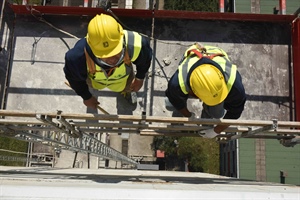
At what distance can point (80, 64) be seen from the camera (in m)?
5.20

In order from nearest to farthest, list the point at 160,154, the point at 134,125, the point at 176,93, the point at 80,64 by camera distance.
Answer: the point at 80,64
the point at 134,125
the point at 176,93
the point at 160,154

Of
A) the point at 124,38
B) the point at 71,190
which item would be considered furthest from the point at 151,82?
the point at 71,190

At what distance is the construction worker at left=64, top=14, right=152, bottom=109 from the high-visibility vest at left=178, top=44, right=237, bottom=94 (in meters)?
0.75

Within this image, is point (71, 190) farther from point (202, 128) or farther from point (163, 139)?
point (163, 139)

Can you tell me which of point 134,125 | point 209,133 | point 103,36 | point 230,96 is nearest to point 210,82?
point 230,96

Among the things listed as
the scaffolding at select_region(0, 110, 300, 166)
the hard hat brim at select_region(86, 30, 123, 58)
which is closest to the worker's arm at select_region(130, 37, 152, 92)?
the hard hat brim at select_region(86, 30, 123, 58)

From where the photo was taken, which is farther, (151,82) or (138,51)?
(151,82)

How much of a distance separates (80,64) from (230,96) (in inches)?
97.8

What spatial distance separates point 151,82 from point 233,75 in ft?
9.79

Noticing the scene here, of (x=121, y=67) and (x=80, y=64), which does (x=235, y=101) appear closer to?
(x=121, y=67)

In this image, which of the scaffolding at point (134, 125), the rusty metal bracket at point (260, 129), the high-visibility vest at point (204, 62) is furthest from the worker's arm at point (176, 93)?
the rusty metal bracket at point (260, 129)

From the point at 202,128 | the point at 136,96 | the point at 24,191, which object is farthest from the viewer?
the point at 136,96

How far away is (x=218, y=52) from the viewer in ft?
17.5

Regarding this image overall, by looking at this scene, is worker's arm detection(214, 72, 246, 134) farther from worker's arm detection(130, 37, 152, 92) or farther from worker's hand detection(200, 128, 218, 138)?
worker's arm detection(130, 37, 152, 92)
